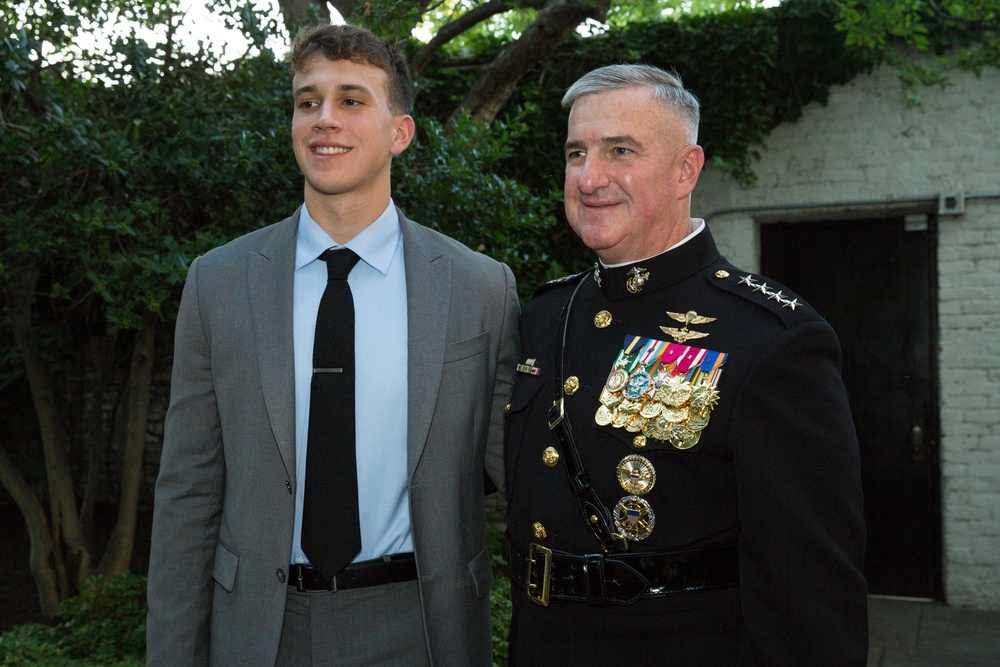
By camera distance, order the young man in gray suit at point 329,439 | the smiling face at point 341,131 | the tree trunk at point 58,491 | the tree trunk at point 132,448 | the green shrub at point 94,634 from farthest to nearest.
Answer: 1. the tree trunk at point 58,491
2. the tree trunk at point 132,448
3. the green shrub at point 94,634
4. the smiling face at point 341,131
5. the young man in gray suit at point 329,439

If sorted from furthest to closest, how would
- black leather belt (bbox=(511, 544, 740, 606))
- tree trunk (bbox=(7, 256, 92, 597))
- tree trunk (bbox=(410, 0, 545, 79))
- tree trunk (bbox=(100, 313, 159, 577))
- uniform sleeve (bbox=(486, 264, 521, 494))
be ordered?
1. tree trunk (bbox=(410, 0, 545, 79))
2. tree trunk (bbox=(7, 256, 92, 597))
3. tree trunk (bbox=(100, 313, 159, 577))
4. uniform sleeve (bbox=(486, 264, 521, 494))
5. black leather belt (bbox=(511, 544, 740, 606))

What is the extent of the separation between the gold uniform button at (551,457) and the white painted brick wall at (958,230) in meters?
4.86

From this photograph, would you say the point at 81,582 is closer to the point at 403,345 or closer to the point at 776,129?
the point at 403,345

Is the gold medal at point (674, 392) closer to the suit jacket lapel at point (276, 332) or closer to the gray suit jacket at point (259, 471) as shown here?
the gray suit jacket at point (259, 471)

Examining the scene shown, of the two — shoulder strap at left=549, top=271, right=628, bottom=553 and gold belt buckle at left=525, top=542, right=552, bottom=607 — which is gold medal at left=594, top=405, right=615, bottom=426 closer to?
shoulder strap at left=549, top=271, right=628, bottom=553

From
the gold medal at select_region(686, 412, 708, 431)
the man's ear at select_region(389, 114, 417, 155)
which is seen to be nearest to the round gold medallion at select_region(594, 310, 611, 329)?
the gold medal at select_region(686, 412, 708, 431)

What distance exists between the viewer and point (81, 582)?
203 inches

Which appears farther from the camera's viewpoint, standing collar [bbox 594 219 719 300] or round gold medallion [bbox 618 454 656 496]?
standing collar [bbox 594 219 719 300]

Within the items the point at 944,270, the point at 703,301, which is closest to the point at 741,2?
the point at 944,270

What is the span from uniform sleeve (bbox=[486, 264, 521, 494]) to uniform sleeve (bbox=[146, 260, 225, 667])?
0.63 metres

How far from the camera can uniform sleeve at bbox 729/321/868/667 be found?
1.61 m

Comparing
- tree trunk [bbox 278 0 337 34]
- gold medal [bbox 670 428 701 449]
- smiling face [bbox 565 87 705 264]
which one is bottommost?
gold medal [bbox 670 428 701 449]

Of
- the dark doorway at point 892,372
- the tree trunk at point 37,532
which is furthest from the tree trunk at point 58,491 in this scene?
the dark doorway at point 892,372

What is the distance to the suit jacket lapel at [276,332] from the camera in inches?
76.8
